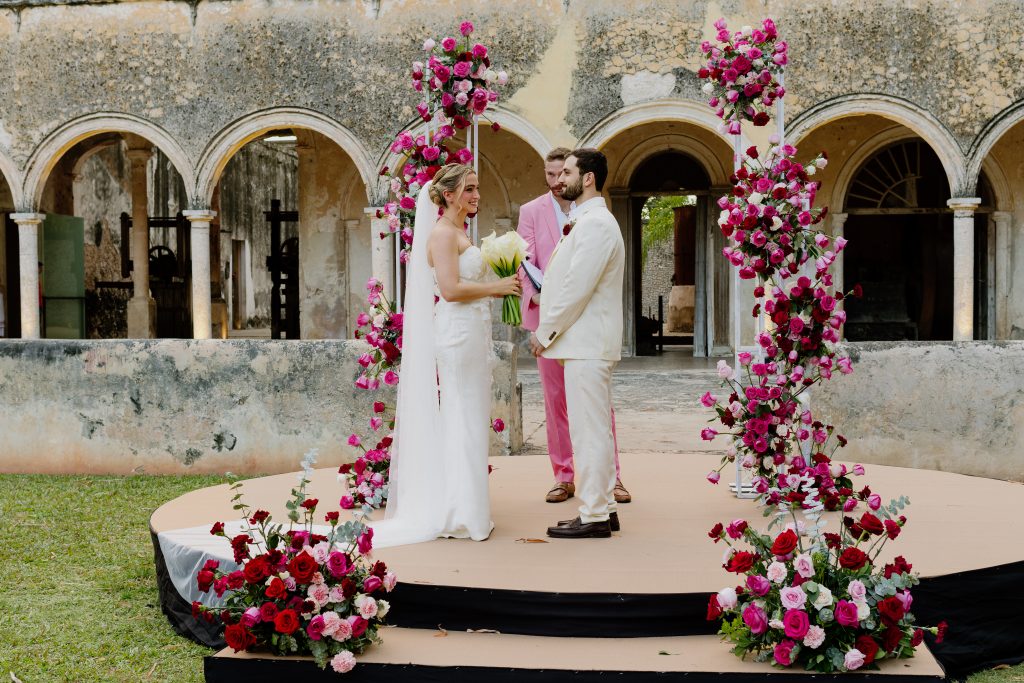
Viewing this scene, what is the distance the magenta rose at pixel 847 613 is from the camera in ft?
11.7

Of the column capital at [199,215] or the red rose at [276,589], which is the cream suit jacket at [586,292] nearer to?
the red rose at [276,589]

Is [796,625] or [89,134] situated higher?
[89,134]

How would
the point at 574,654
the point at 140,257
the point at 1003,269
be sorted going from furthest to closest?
1. the point at 140,257
2. the point at 1003,269
3. the point at 574,654

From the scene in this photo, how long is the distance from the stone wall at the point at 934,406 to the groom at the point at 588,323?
3.64 metres

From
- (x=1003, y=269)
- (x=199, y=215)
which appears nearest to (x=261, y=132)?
(x=199, y=215)

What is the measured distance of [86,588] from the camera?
5734 mm

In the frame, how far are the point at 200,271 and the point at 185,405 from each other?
866 centimetres

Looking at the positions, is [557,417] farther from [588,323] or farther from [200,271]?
[200,271]

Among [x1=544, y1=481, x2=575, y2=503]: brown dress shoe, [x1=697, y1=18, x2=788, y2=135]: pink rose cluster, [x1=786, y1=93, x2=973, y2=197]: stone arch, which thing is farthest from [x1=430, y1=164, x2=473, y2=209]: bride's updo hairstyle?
[x1=786, y1=93, x2=973, y2=197]: stone arch

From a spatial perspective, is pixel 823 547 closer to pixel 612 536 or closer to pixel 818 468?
pixel 612 536

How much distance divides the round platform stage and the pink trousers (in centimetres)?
23

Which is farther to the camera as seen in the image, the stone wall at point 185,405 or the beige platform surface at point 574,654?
the stone wall at point 185,405

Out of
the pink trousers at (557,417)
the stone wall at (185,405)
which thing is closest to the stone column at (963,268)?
the stone wall at (185,405)

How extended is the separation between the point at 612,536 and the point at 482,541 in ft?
1.99
